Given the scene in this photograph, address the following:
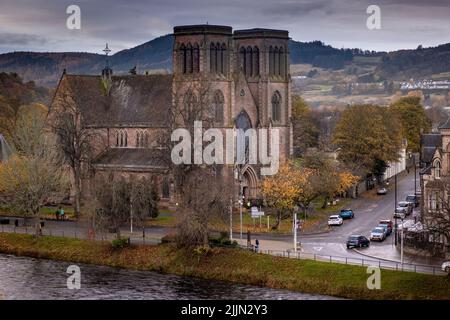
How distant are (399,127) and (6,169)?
54290mm

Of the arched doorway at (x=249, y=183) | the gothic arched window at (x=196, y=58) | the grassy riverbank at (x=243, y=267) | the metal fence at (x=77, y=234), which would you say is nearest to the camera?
the grassy riverbank at (x=243, y=267)

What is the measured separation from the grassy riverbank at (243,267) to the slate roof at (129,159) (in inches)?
755

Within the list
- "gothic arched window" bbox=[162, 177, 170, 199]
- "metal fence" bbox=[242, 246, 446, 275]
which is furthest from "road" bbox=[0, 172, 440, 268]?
"gothic arched window" bbox=[162, 177, 170, 199]

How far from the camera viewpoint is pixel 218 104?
97.2 meters

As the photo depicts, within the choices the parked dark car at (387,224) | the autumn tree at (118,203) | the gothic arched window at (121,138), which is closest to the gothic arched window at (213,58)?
the gothic arched window at (121,138)

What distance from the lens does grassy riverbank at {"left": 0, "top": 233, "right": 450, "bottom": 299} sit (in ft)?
200

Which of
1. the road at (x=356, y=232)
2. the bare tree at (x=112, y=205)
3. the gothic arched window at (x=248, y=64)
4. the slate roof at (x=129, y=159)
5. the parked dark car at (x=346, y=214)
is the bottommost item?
the road at (x=356, y=232)

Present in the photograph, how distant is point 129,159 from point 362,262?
4046 cm

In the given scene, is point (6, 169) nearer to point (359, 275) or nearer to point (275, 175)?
point (275, 175)

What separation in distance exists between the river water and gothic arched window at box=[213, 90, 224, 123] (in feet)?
91.8

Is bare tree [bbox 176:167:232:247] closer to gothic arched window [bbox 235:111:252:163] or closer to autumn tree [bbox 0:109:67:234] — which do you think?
autumn tree [bbox 0:109:67:234]

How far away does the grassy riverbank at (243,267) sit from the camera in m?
60.9

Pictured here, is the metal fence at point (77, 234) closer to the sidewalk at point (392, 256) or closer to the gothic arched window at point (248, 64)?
the sidewalk at point (392, 256)

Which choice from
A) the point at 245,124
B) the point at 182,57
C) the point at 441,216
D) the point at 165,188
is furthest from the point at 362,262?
the point at 182,57
